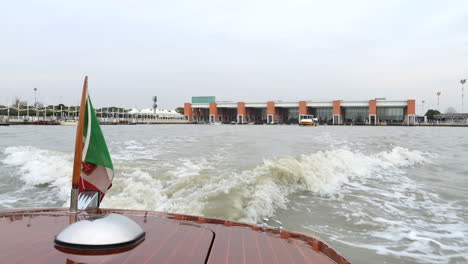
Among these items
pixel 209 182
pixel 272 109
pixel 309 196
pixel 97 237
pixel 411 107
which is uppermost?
pixel 411 107

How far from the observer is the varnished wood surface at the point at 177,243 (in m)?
1.33

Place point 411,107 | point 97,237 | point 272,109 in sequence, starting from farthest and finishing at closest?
point 272,109, point 411,107, point 97,237

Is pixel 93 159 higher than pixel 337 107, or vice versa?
pixel 337 107

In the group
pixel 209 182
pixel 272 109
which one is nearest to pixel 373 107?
pixel 272 109

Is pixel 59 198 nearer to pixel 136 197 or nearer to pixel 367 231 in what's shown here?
pixel 136 197

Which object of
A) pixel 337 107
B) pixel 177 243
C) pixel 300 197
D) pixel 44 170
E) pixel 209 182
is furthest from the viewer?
pixel 337 107

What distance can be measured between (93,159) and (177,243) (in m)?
0.71

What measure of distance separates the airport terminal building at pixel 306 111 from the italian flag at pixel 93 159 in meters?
63.2

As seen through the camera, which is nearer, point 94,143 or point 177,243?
point 177,243

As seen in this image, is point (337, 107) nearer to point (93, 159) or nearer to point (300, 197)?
point (300, 197)

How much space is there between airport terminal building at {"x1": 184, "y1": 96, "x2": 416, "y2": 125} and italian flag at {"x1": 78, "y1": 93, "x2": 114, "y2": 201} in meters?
63.2

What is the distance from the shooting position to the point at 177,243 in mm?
1570

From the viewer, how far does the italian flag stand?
1769 mm

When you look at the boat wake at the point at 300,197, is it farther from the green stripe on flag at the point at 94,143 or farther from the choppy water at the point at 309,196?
the green stripe on flag at the point at 94,143
